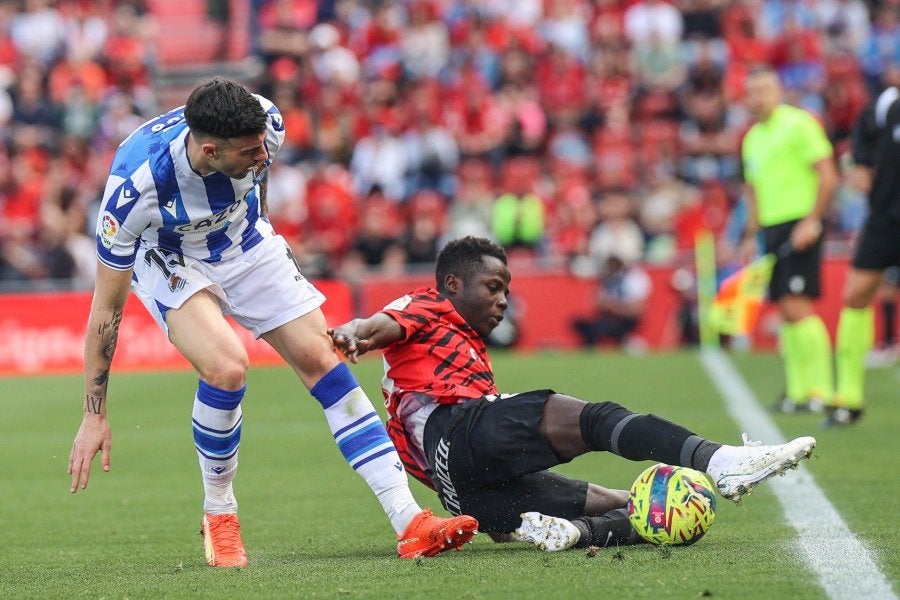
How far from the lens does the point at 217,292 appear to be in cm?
536

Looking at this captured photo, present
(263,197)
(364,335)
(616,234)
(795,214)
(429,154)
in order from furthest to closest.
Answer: (429,154) < (616,234) < (795,214) < (263,197) < (364,335)

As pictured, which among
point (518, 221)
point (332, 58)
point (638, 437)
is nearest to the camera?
point (638, 437)

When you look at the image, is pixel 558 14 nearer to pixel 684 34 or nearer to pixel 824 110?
pixel 684 34

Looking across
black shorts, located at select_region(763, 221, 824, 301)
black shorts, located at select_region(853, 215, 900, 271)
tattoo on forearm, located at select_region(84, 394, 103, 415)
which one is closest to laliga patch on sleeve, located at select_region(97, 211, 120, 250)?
tattoo on forearm, located at select_region(84, 394, 103, 415)

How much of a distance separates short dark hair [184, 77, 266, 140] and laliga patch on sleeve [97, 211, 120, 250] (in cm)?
44

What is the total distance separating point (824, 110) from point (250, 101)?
47.0 feet

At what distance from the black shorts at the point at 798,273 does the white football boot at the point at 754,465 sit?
592cm

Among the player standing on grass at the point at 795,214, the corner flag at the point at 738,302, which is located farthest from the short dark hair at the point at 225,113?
the corner flag at the point at 738,302

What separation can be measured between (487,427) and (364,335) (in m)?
0.54

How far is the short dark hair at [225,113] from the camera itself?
4.77 metres

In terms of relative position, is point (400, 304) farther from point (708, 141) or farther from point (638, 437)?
point (708, 141)

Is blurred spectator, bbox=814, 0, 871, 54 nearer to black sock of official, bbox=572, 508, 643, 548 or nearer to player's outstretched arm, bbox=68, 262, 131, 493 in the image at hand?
black sock of official, bbox=572, 508, 643, 548

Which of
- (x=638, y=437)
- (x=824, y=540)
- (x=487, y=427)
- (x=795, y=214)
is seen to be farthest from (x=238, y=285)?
(x=795, y=214)

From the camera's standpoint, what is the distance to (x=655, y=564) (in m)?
4.54
